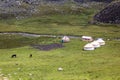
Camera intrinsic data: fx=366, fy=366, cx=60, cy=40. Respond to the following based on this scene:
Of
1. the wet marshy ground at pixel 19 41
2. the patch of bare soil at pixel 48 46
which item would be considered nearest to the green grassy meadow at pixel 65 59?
the wet marshy ground at pixel 19 41

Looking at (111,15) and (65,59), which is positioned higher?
(65,59)

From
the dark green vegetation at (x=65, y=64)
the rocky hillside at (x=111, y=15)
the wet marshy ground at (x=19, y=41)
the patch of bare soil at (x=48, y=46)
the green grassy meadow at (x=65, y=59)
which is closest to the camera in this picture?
the dark green vegetation at (x=65, y=64)

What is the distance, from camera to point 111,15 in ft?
561

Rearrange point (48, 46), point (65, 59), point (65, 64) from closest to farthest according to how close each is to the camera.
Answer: point (65, 64) → point (65, 59) → point (48, 46)

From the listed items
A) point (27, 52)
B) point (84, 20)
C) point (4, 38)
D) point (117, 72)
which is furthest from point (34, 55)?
point (84, 20)

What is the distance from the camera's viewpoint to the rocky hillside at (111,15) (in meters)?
169

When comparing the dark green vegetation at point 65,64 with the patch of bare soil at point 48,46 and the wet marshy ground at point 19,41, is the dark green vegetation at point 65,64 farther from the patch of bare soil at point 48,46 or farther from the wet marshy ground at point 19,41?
the wet marshy ground at point 19,41

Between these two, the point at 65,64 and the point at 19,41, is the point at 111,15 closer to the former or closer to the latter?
the point at 19,41

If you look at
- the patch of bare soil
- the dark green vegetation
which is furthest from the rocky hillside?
the patch of bare soil

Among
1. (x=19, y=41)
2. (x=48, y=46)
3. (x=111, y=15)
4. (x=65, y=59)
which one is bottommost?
(x=19, y=41)

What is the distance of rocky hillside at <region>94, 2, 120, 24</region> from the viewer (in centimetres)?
16912

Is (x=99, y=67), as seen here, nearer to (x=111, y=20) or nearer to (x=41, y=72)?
(x=41, y=72)

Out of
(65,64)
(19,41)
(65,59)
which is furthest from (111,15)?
(65,64)

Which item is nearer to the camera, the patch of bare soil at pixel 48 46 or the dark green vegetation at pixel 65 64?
the dark green vegetation at pixel 65 64
